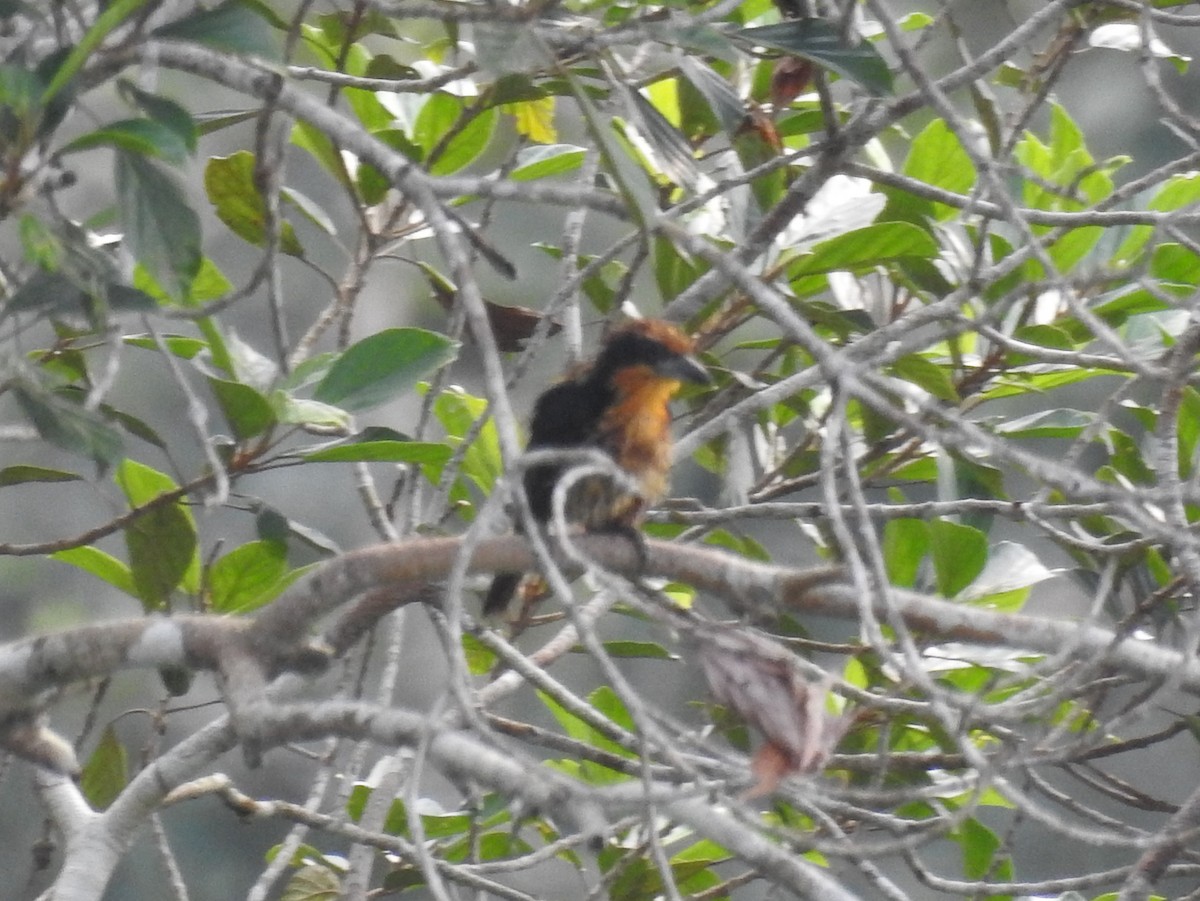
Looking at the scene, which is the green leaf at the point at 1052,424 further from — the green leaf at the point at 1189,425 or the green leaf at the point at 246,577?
the green leaf at the point at 246,577

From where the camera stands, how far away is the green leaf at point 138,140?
63.6 inches

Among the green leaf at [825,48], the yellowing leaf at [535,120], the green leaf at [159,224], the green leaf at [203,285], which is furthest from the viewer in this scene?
the yellowing leaf at [535,120]

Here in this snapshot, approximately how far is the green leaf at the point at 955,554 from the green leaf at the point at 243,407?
1.16 meters

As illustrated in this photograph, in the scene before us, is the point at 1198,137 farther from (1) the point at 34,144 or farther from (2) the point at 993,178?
(1) the point at 34,144

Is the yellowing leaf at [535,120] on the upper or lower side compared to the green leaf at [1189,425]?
upper

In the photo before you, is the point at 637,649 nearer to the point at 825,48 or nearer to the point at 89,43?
the point at 825,48

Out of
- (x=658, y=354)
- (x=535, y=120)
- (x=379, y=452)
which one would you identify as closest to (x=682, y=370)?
(x=658, y=354)

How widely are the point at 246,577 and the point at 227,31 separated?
3.90 feet

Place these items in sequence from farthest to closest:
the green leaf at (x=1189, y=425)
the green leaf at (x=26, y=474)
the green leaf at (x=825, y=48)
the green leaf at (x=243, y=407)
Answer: the green leaf at (x=1189, y=425) < the green leaf at (x=26, y=474) < the green leaf at (x=243, y=407) < the green leaf at (x=825, y=48)

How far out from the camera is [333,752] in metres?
2.59

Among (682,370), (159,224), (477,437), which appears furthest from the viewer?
(682,370)

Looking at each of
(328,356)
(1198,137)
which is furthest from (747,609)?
(1198,137)

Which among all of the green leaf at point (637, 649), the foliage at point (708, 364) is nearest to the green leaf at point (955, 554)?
the foliage at point (708, 364)

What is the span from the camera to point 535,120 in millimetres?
2682
